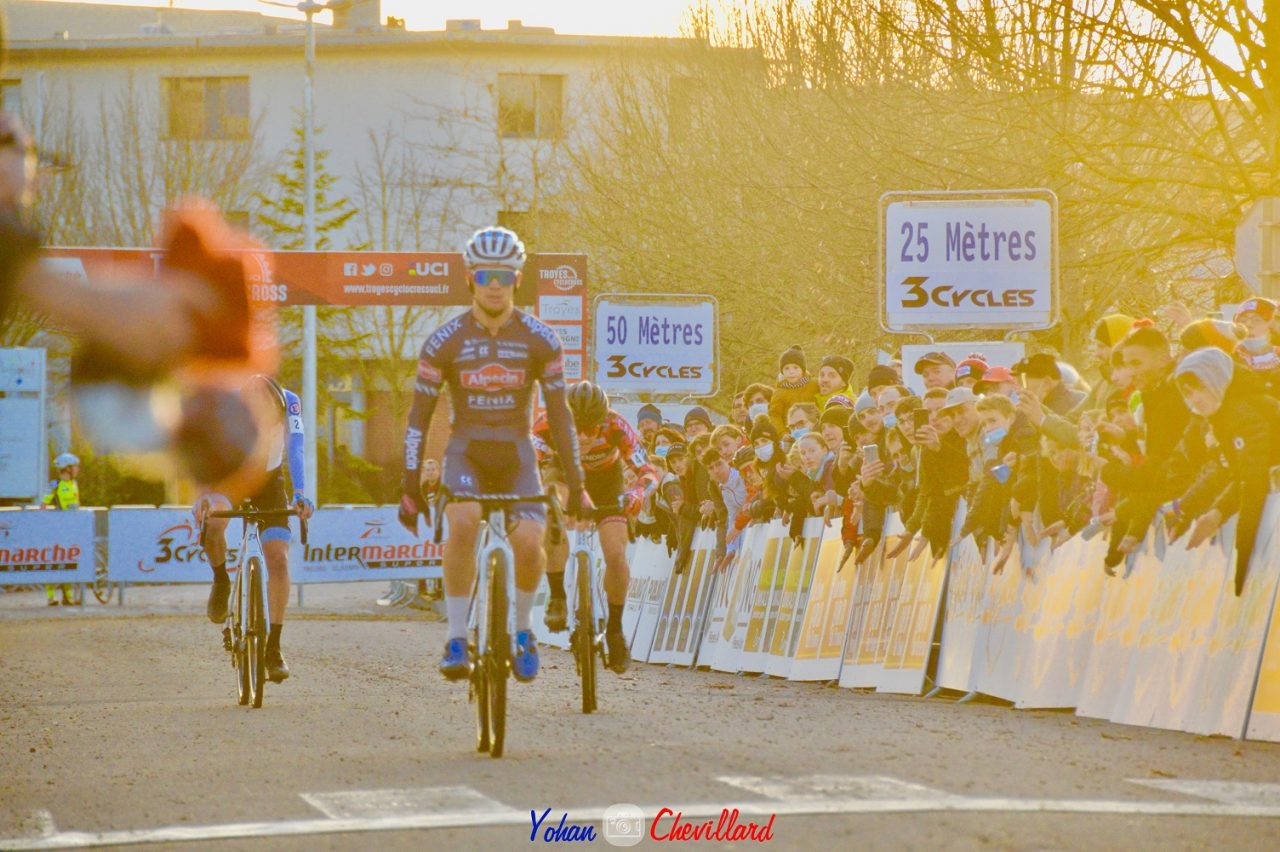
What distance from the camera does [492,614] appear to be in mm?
8953

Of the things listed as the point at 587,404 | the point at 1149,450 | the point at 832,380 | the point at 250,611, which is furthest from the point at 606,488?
the point at 832,380

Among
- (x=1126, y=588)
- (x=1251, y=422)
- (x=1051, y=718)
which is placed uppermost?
(x=1251, y=422)

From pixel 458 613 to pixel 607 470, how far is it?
3.32m

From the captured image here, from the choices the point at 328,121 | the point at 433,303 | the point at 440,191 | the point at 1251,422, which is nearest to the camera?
the point at 1251,422

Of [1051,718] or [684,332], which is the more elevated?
[684,332]

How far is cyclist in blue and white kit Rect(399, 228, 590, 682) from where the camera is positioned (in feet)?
30.8

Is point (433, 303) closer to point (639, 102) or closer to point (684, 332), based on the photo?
point (684, 332)

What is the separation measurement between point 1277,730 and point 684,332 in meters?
14.9

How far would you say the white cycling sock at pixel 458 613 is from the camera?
929cm

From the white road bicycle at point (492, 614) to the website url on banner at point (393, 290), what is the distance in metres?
20.5

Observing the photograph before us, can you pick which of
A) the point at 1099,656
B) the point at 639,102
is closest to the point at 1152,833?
the point at 1099,656

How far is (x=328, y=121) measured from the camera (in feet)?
206

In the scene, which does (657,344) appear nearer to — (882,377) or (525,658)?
(882,377)

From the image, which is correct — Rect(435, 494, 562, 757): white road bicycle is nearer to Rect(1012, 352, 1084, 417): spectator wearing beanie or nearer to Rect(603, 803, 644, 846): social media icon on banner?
Rect(603, 803, 644, 846): social media icon on banner
